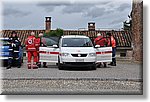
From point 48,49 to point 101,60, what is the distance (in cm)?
242

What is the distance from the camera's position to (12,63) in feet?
53.2

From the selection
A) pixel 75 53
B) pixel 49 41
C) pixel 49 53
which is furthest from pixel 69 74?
pixel 49 41

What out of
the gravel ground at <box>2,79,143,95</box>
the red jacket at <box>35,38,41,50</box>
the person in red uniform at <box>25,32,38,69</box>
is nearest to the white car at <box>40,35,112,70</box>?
the red jacket at <box>35,38,41,50</box>

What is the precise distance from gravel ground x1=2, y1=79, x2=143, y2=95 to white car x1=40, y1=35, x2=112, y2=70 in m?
3.75

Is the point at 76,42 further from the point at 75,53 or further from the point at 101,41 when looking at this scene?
the point at 101,41

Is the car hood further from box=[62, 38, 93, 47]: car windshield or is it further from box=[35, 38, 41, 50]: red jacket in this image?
box=[35, 38, 41, 50]: red jacket

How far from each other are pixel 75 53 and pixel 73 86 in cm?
444

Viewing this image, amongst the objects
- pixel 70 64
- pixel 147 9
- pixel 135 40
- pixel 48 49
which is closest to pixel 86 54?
pixel 70 64

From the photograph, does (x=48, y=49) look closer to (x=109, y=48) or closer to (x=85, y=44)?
(x=85, y=44)

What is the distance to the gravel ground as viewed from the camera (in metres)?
9.52

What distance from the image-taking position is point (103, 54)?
52.0 feet

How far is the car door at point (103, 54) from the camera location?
15688mm

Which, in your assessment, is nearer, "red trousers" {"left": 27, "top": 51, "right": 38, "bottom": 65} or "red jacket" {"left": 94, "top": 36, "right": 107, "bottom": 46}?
"red trousers" {"left": 27, "top": 51, "right": 38, "bottom": 65}

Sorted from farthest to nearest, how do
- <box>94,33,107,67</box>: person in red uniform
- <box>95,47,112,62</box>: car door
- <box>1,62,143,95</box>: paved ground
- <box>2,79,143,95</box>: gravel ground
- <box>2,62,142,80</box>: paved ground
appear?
<box>94,33,107,67</box>: person in red uniform
<box>95,47,112,62</box>: car door
<box>2,62,142,80</box>: paved ground
<box>1,62,143,95</box>: paved ground
<box>2,79,143,95</box>: gravel ground
